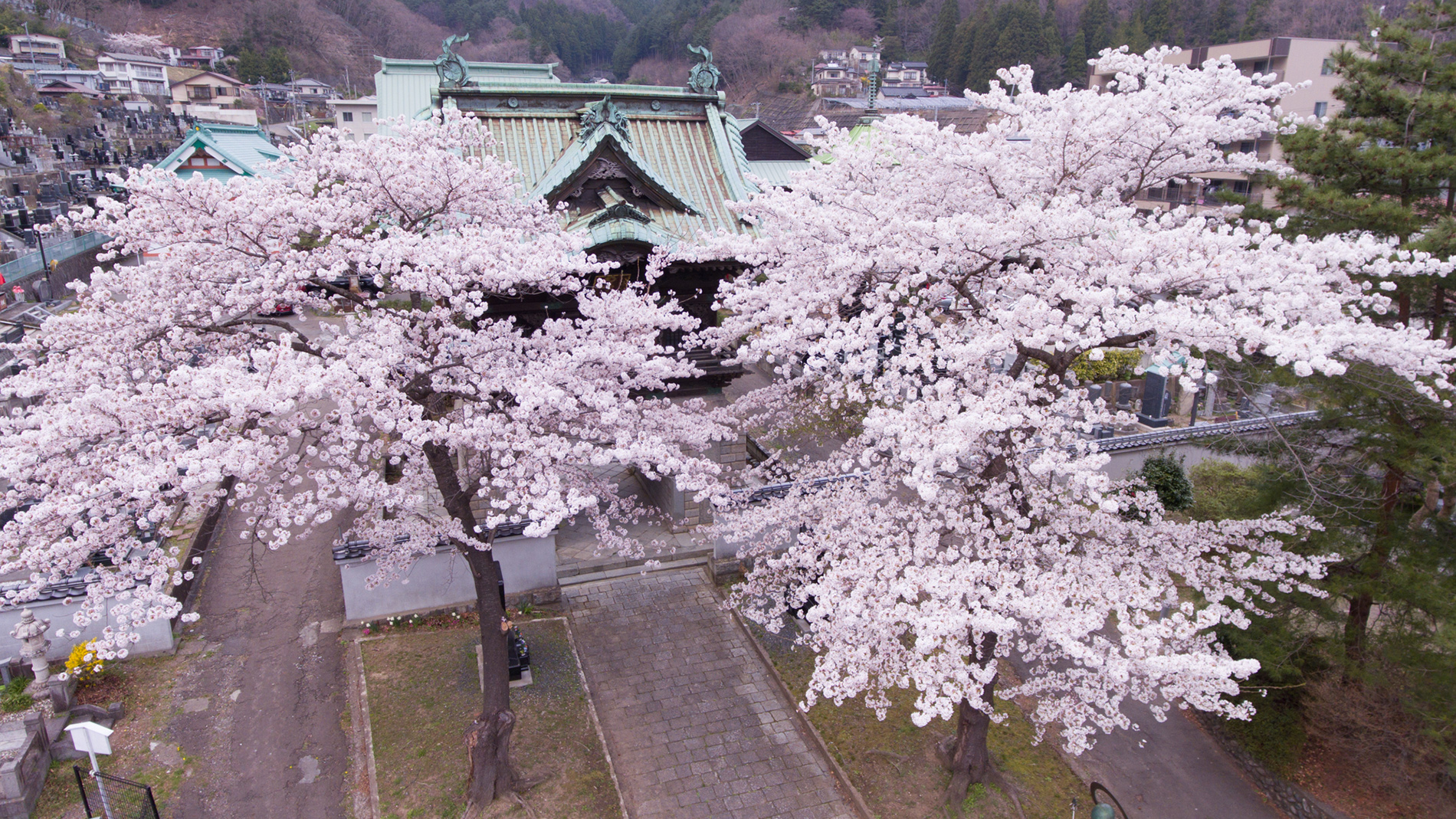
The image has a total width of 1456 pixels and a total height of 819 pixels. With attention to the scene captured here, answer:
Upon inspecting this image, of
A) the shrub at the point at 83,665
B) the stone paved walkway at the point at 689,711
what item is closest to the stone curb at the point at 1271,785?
the stone paved walkway at the point at 689,711

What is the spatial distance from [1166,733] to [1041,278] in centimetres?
758

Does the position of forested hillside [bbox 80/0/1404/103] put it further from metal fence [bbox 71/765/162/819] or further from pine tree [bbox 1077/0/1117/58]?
metal fence [bbox 71/765/162/819]

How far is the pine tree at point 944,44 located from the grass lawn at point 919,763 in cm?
7302

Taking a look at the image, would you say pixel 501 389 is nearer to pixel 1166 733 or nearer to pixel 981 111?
pixel 1166 733

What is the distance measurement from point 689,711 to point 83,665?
875 centimetres

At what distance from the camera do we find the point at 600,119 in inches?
509

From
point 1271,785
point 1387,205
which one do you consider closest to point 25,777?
point 1271,785

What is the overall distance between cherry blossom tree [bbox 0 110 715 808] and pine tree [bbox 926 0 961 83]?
7269cm

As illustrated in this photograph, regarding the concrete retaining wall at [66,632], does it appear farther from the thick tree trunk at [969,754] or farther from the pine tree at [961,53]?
the pine tree at [961,53]

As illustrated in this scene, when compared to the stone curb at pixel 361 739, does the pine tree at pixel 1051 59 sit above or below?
above

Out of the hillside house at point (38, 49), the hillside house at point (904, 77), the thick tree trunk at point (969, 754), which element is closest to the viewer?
the thick tree trunk at point (969, 754)

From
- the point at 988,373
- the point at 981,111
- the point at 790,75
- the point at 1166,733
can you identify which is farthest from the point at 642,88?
the point at 790,75

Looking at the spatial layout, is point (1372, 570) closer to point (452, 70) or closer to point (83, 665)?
point (452, 70)

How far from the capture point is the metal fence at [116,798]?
9078 millimetres
